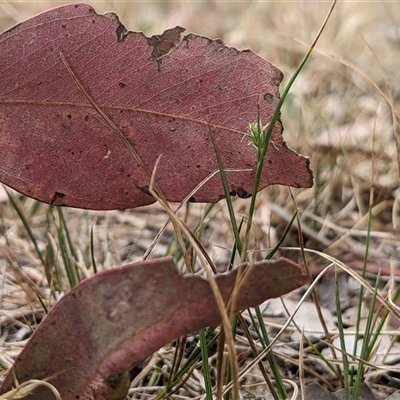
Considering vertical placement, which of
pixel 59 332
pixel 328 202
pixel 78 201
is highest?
pixel 328 202

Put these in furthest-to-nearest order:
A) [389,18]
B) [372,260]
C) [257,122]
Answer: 1. [389,18]
2. [372,260]
3. [257,122]

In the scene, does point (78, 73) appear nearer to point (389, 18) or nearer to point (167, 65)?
point (167, 65)

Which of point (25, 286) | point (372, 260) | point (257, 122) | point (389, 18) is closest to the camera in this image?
point (257, 122)

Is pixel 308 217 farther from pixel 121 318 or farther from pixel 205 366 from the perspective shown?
pixel 121 318

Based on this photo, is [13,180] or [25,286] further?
[25,286]

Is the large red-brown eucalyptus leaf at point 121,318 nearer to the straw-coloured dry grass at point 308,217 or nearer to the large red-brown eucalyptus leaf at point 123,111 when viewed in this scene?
the straw-coloured dry grass at point 308,217

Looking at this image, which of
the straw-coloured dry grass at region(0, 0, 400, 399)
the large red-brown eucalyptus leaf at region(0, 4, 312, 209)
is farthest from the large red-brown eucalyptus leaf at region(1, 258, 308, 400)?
the large red-brown eucalyptus leaf at region(0, 4, 312, 209)

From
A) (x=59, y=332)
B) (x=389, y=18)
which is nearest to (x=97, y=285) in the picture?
(x=59, y=332)
